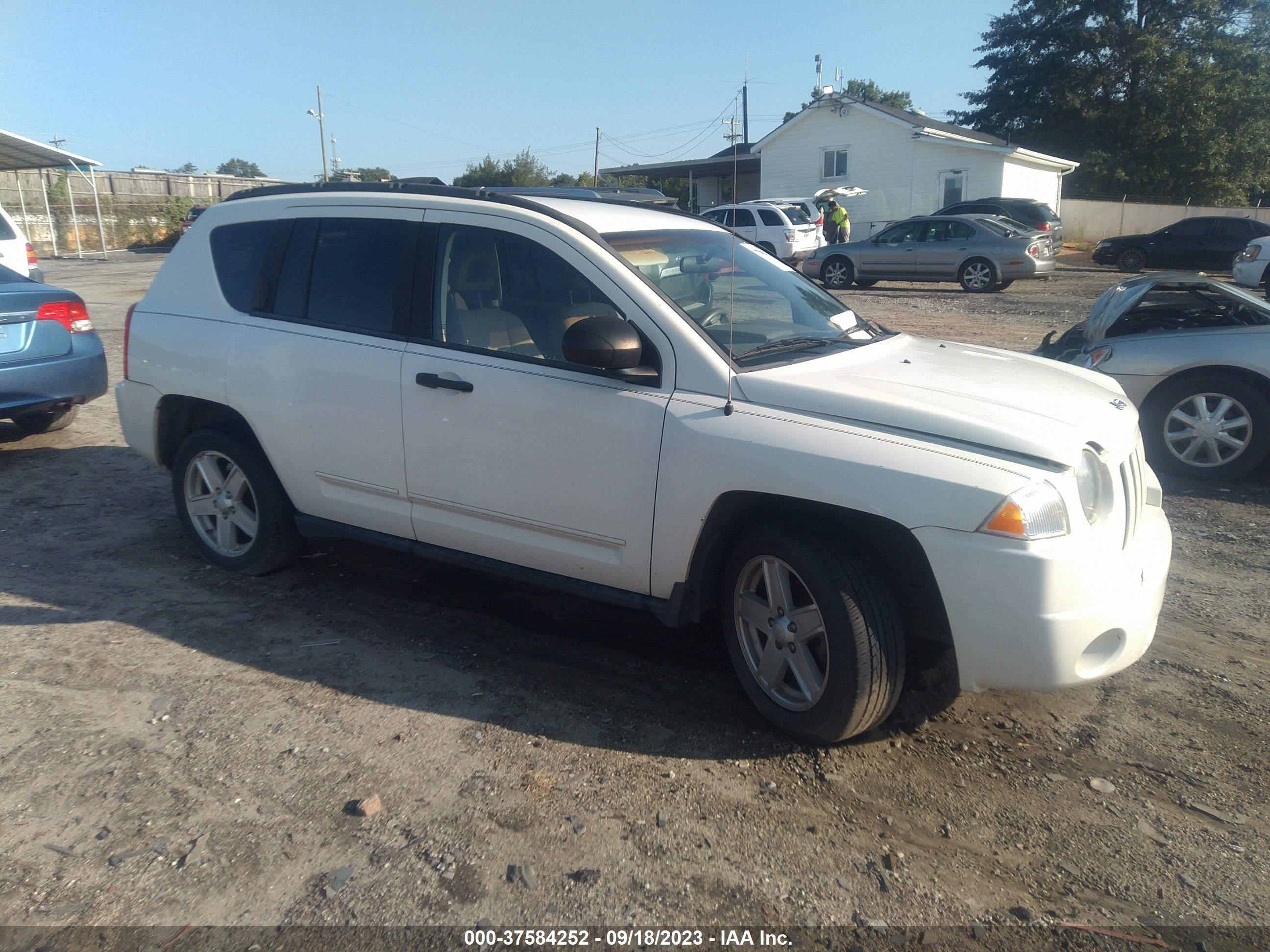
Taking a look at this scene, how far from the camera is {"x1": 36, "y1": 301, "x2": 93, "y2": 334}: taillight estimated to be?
6.97 m

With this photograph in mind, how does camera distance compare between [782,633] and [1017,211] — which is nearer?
[782,633]

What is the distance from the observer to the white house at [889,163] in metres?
33.0

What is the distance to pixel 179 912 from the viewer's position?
272cm

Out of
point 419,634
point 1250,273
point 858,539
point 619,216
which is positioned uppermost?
point 619,216

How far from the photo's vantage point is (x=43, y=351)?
273 inches

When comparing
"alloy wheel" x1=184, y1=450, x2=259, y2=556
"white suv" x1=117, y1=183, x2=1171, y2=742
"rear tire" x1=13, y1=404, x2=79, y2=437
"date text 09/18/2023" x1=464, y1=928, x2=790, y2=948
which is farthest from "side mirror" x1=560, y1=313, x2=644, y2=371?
"rear tire" x1=13, y1=404, x2=79, y2=437

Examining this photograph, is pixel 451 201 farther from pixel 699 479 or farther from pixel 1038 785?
pixel 1038 785

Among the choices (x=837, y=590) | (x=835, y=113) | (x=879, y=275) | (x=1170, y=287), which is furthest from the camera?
(x=835, y=113)

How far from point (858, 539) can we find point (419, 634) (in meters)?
2.15

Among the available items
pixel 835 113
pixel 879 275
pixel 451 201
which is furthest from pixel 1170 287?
pixel 835 113

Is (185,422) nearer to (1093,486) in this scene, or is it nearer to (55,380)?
(55,380)

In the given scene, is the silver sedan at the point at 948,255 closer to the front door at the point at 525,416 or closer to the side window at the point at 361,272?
the side window at the point at 361,272

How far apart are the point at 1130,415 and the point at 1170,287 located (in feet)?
13.4

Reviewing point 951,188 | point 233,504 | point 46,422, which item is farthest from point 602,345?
point 951,188
